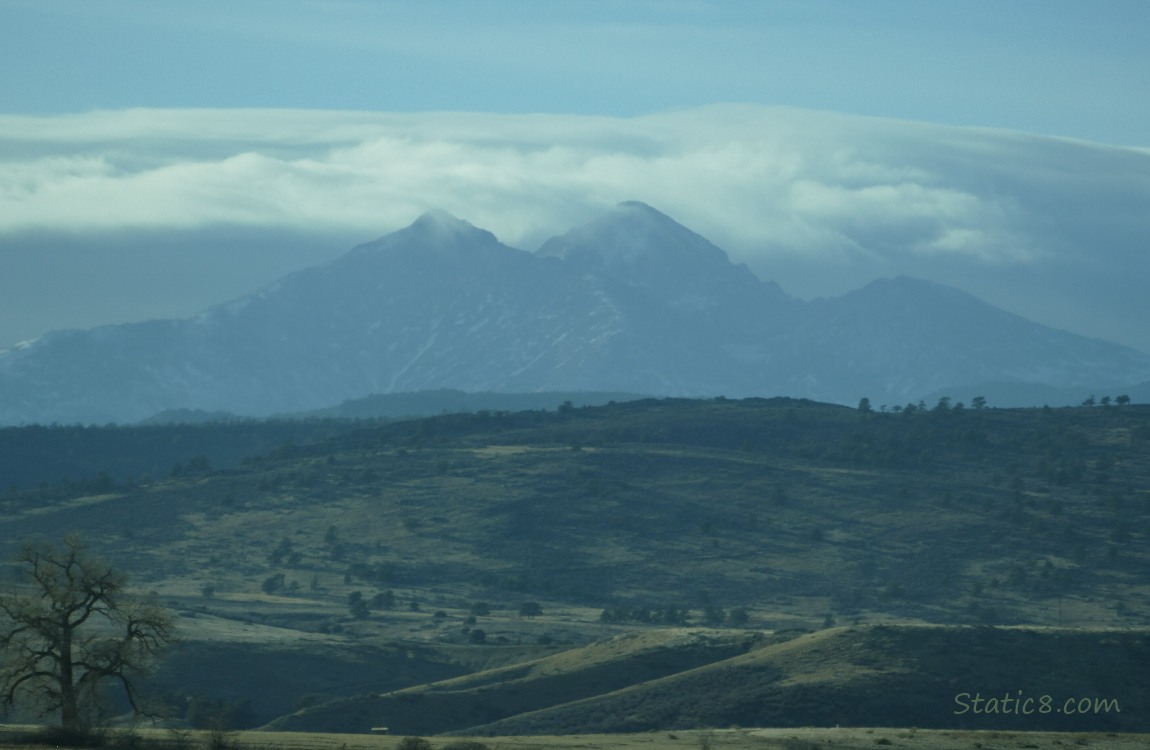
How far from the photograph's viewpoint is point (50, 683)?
63750mm

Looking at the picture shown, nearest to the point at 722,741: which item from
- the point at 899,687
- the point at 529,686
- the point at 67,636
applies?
the point at 899,687

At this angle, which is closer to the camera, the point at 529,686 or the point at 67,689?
the point at 67,689

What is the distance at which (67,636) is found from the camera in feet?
205

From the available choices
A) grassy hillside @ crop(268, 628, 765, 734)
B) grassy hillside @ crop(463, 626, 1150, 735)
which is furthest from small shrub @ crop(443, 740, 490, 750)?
grassy hillside @ crop(268, 628, 765, 734)

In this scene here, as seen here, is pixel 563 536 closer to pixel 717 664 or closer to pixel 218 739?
pixel 717 664

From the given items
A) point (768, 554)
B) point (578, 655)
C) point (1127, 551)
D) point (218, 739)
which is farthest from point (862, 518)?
point (218, 739)

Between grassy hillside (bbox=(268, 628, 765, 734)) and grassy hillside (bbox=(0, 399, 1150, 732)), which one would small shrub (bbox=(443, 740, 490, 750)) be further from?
grassy hillside (bbox=(0, 399, 1150, 732))

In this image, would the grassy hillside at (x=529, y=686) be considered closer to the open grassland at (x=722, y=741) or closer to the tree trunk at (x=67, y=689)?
the open grassland at (x=722, y=741)

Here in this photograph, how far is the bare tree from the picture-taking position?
2441 inches

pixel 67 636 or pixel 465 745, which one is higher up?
pixel 67 636

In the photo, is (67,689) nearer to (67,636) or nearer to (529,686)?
(67,636)

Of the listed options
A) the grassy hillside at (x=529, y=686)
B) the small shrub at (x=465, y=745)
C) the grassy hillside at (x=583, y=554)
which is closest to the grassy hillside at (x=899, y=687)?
the grassy hillside at (x=529, y=686)

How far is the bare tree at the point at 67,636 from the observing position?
6200 centimetres

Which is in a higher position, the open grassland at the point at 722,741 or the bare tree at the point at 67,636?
the bare tree at the point at 67,636
